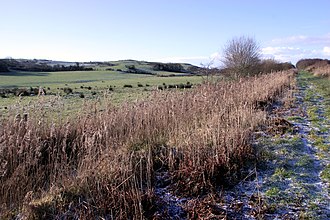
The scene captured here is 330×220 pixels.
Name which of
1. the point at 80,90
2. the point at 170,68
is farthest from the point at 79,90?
the point at 170,68

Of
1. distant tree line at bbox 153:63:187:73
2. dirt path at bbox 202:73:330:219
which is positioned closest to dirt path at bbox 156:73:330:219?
dirt path at bbox 202:73:330:219

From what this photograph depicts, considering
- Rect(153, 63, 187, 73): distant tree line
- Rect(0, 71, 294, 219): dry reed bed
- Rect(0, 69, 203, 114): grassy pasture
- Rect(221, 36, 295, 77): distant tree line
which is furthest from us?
Rect(153, 63, 187, 73): distant tree line

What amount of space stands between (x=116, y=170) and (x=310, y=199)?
2.66 meters

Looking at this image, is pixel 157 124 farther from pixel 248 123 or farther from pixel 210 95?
pixel 210 95

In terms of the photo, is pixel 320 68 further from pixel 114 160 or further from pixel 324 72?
pixel 114 160

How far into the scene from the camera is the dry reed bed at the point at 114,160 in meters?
4.17

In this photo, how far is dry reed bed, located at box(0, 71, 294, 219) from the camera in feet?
13.7

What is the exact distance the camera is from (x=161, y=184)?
5023 millimetres

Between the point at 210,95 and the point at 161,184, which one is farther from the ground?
the point at 210,95

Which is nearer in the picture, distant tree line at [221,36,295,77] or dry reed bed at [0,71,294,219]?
dry reed bed at [0,71,294,219]

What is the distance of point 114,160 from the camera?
15.9 ft

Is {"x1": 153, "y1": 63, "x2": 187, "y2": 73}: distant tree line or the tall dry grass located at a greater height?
the tall dry grass

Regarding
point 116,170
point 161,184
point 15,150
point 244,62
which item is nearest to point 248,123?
point 161,184

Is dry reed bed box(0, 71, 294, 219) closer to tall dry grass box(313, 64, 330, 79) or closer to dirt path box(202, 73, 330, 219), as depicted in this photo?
dirt path box(202, 73, 330, 219)
